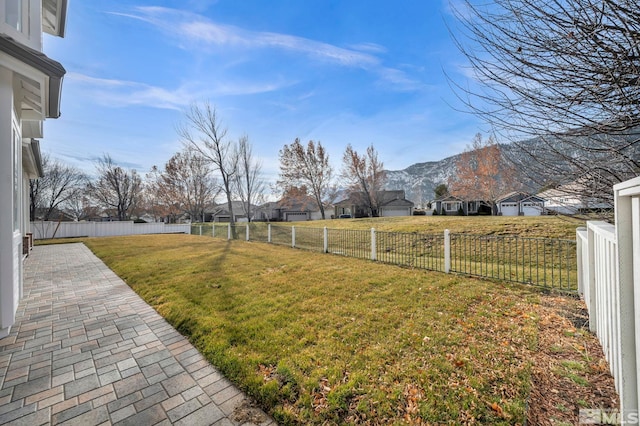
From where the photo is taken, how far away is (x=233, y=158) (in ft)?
69.6

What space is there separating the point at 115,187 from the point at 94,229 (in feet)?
64.2

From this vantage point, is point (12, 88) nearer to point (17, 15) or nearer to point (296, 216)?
point (17, 15)

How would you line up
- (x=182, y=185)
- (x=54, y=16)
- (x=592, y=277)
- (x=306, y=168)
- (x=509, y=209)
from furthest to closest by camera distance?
(x=306, y=168) → (x=182, y=185) → (x=509, y=209) → (x=54, y=16) → (x=592, y=277)

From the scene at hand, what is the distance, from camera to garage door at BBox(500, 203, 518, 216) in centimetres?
3106

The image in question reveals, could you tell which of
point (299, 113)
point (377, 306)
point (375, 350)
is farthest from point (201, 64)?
point (375, 350)

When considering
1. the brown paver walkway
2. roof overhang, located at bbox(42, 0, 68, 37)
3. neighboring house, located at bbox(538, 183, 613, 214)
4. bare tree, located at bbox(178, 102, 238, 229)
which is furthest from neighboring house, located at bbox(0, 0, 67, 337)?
bare tree, located at bbox(178, 102, 238, 229)

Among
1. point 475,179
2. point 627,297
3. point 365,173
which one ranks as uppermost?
point 365,173

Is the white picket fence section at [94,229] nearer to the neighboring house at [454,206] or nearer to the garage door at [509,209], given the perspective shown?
the neighboring house at [454,206]

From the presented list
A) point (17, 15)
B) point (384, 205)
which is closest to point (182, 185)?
point (384, 205)

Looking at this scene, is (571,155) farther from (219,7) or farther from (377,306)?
(219,7)

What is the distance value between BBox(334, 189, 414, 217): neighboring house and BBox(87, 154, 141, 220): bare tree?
30.9 m

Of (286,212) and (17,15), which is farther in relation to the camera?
(286,212)

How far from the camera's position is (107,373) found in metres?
2.63

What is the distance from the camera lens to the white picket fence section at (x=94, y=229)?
18859 mm
